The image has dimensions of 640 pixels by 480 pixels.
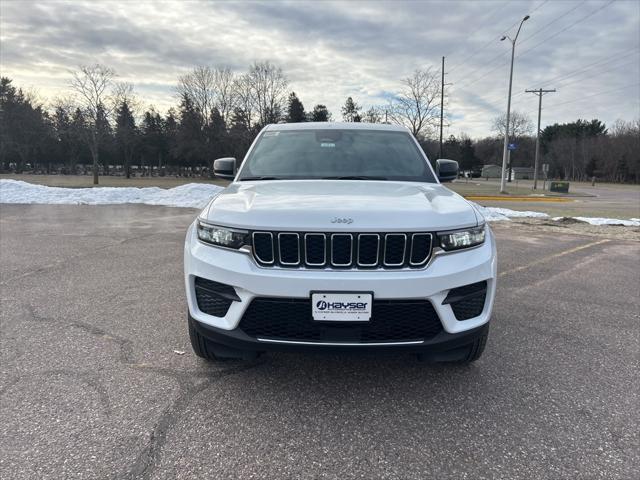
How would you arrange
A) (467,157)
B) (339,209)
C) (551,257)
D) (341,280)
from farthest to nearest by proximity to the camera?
1. (467,157)
2. (551,257)
3. (339,209)
4. (341,280)

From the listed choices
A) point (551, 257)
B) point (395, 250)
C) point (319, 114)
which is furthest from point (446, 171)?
point (319, 114)

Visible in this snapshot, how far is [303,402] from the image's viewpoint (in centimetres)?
271

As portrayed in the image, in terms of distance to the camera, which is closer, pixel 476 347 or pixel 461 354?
pixel 461 354

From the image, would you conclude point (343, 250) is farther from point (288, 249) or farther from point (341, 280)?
point (288, 249)

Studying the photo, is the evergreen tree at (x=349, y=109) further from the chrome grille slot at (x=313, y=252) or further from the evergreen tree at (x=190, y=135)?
the chrome grille slot at (x=313, y=252)

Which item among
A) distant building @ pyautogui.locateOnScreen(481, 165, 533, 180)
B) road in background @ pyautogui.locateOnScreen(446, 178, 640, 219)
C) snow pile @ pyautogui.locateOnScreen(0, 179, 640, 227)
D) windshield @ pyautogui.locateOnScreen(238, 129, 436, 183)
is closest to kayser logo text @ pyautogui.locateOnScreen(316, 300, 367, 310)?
windshield @ pyautogui.locateOnScreen(238, 129, 436, 183)

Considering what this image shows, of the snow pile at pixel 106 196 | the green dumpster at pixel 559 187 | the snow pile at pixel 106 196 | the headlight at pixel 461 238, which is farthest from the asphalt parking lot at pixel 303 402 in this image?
the green dumpster at pixel 559 187

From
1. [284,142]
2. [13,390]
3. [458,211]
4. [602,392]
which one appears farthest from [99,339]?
[602,392]

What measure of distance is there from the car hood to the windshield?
0.53 metres

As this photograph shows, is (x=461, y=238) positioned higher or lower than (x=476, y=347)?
higher

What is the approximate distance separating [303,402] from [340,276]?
0.90m

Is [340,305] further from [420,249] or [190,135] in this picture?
[190,135]

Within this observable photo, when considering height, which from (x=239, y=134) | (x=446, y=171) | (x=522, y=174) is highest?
(x=239, y=134)

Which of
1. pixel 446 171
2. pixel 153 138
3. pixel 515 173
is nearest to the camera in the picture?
pixel 446 171
